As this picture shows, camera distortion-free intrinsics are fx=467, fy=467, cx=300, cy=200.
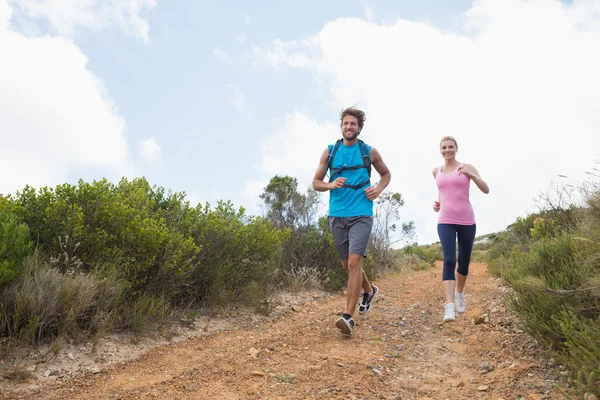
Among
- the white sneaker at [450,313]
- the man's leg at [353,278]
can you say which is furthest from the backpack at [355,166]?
the white sneaker at [450,313]

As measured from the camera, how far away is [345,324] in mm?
Result: 5066

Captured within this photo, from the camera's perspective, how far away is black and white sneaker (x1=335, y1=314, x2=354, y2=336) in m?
5.06

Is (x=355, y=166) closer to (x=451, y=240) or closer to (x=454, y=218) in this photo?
(x=454, y=218)

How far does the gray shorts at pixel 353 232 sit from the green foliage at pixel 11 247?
3.11 m

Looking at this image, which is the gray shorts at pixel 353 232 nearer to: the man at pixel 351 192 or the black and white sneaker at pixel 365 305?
the man at pixel 351 192

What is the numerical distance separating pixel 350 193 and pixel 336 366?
1.91m

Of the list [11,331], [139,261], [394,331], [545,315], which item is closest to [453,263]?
[394,331]

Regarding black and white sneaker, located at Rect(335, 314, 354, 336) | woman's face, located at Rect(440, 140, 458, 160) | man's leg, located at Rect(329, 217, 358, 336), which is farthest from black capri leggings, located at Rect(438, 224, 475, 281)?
black and white sneaker, located at Rect(335, 314, 354, 336)

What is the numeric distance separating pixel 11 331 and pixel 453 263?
4755 millimetres

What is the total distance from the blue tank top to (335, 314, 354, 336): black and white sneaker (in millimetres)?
1110

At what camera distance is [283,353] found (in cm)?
459

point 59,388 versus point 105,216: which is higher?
point 105,216

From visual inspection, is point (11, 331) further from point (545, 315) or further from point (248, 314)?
point (545, 315)

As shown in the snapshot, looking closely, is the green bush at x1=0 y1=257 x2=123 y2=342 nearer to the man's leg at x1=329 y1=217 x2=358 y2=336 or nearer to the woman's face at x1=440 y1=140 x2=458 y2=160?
the man's leg at x1=329 y1=217 x2=358 y2=336
